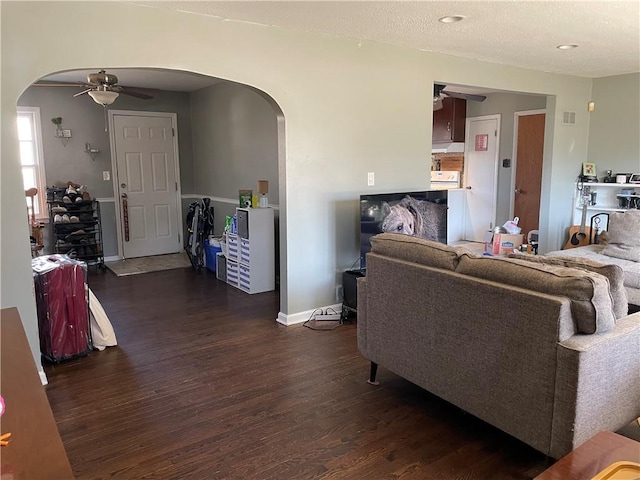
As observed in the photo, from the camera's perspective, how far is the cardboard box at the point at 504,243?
5.30 meters

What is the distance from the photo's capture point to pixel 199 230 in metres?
6.45

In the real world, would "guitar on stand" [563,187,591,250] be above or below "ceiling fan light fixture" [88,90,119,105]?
below

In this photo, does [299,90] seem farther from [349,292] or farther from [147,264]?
[147,264]

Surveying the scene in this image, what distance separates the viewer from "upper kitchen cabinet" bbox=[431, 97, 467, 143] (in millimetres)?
7742

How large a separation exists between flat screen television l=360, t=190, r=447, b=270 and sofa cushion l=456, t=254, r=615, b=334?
1.89m

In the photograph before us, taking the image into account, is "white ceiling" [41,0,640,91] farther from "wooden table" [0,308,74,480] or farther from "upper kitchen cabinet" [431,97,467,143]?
"upper kitchen cabinet" [431,97,467,143]

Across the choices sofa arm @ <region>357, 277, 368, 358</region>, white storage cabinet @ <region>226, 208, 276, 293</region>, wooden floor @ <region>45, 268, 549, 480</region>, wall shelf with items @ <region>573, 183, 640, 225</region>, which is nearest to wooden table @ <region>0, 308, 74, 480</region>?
wooden floor @ <region>45, 268, 549, 480</region>

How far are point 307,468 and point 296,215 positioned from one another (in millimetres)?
2233

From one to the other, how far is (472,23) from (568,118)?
298cm

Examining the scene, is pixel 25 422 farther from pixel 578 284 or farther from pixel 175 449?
pixel 578 284

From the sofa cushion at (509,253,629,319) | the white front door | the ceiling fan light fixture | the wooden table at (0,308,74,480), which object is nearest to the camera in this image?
the wooden table at (0,308,74,480)

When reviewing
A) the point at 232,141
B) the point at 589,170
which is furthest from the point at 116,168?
the point at 589,170

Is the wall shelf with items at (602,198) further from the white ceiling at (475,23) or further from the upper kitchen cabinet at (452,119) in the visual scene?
the upper kitchen cabinet at (452,119)

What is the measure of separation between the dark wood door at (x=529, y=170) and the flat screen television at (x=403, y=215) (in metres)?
2.92
